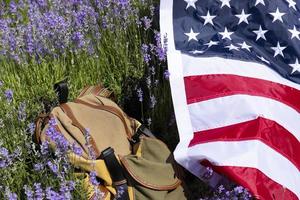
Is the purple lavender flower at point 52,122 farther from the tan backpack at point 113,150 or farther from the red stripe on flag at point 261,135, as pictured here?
the red stripe on flag at point 261,135

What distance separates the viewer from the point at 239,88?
296 cm

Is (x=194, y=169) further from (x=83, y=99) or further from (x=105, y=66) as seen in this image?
(x=105, y=66)

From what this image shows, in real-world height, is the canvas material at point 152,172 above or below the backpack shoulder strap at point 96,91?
below

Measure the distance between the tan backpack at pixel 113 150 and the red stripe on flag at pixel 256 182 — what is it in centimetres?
27

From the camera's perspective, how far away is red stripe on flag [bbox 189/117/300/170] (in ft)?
8.99

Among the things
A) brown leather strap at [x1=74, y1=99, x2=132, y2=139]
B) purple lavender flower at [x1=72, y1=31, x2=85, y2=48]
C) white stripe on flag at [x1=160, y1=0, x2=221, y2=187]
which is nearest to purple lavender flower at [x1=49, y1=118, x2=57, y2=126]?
brown leather strap at [x1=74, y1=99, x2=132, y2=139]

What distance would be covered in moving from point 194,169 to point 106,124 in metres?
0.50

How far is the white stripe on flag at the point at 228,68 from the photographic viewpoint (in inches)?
122

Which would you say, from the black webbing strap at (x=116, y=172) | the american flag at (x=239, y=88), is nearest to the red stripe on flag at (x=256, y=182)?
the american flag at (x=239, y=88)

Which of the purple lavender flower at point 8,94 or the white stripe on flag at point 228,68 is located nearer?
the purple lavender flower at point 8,94

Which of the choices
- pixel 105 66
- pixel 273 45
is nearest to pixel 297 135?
pixel 273 45

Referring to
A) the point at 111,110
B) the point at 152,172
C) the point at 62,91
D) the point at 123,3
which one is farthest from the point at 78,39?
the point at 152,172

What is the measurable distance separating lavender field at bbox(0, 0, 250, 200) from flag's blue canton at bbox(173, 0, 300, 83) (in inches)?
8.6

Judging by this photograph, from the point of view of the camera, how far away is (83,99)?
2977 millimetres
